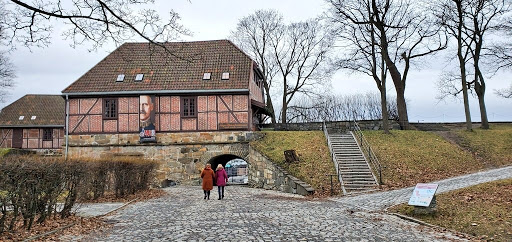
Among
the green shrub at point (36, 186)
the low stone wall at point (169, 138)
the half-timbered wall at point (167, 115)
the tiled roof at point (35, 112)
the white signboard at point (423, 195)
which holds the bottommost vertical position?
the white signboard at point (423, 195)

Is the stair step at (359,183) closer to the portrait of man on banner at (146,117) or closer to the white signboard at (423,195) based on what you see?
the white signboard at (423,195)

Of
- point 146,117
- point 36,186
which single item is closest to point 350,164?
point 146,117

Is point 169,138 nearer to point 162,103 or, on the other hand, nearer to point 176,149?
point 176,149

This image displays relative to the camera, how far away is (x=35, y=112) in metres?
42.8

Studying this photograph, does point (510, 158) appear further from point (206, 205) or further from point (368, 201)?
point (206, 205)

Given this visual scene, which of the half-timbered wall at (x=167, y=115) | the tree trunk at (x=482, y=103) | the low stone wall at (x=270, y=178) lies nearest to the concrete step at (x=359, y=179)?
the low stone wall at (x=270, y=178)

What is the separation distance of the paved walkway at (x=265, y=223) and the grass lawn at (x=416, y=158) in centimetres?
570

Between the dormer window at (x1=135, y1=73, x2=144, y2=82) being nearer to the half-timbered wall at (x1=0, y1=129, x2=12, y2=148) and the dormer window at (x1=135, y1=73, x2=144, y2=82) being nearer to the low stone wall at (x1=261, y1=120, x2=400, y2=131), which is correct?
the low stone wall at (x1=261, y1=120, x2=400, y2=131)

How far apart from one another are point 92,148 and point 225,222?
19.1m

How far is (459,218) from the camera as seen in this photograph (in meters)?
10.0

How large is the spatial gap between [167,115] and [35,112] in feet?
75.2

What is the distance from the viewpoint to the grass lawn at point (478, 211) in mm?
8842

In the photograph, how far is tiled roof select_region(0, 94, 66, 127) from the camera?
41.6 metres

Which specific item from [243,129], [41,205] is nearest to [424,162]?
[243,129]
